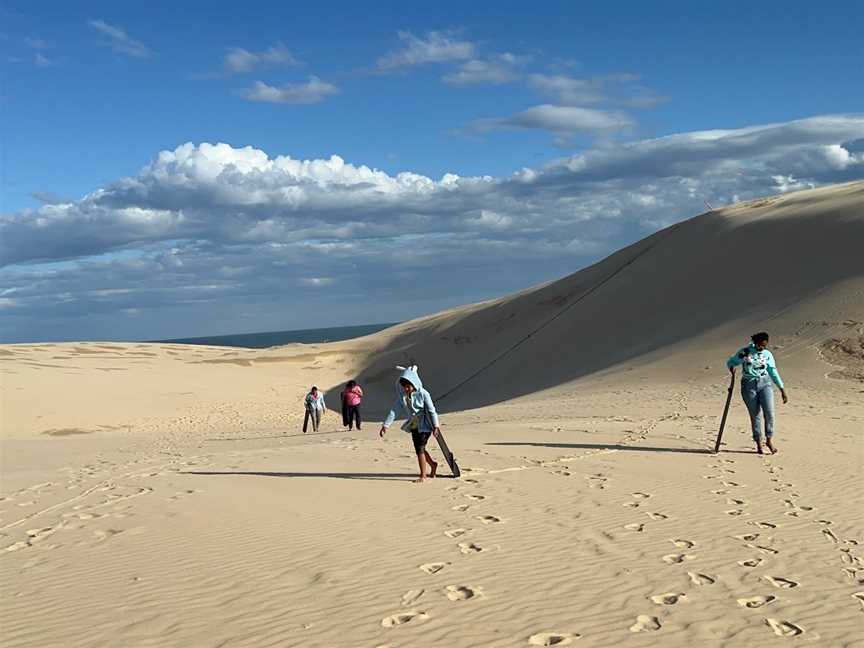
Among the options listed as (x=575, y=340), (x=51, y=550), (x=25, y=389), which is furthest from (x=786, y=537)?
(x=25, y=389)

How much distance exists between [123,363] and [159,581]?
39683 mm

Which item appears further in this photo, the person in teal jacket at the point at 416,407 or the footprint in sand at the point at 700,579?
the person in teal jacket at the point at 416,407

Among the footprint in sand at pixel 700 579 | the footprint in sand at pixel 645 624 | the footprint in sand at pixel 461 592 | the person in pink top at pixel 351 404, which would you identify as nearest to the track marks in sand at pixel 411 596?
the footprint in sand at pixel 461 592

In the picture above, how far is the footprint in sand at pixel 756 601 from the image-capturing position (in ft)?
19.0

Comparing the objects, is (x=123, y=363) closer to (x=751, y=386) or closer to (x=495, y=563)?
(x=751, y=386)

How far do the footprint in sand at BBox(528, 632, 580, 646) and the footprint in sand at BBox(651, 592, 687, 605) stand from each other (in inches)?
35.1

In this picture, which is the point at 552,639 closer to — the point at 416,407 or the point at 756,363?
the point at 416,407

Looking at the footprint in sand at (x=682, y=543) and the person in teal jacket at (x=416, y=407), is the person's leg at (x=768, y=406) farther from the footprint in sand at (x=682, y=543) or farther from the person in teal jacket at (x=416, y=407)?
the footprint in sand at (x=682, y=543)

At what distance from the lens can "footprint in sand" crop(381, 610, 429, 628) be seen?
18.5 ft

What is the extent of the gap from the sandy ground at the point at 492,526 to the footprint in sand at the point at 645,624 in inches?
0.8

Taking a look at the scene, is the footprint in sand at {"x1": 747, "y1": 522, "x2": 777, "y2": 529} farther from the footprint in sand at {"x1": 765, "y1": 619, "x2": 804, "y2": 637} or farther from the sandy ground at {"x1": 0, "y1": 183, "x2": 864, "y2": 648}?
the footprint in sand at {"x1": 765, "y1": 619, "x2": 804, "y2": 637}

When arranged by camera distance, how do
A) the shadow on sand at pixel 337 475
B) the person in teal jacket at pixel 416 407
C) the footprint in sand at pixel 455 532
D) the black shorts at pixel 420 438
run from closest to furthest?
1. the footprint in sand at pixel 455 532
2. the person in teal jacket at pixel 416 407
3. the black shorts at pixel 420 438
4. the shadow on sand at pixel 337 475

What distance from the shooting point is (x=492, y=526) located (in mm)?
8422

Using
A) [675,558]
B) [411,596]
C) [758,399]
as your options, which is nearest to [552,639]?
[411,596]
